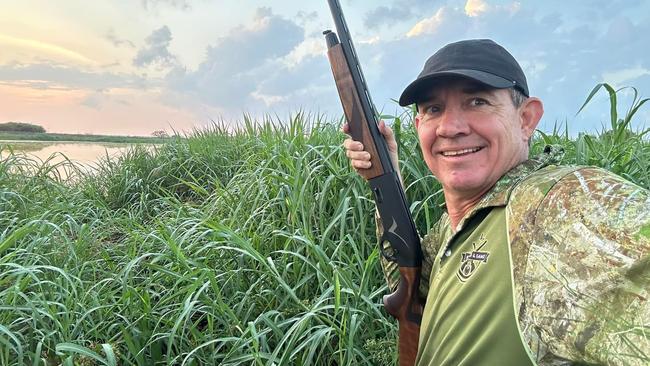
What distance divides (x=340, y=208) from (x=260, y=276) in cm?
67

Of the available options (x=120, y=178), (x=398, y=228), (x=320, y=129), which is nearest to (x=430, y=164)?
(x=398, y=228)

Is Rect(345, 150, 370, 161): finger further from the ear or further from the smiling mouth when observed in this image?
the ear

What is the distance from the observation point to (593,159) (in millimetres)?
3182

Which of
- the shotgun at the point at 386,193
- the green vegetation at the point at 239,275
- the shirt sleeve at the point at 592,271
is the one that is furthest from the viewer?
the green vegetation at the point at 239,275

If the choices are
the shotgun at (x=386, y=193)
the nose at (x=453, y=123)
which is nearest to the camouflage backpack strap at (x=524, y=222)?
the nose at (x=453, y=123)

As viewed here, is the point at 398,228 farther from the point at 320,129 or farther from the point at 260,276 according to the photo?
the point at 320,129

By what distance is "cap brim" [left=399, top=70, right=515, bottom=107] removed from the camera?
1.50 m

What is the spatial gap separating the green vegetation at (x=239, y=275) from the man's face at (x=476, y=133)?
94 centimetres

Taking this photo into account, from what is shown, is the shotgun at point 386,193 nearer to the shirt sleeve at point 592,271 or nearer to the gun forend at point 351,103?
the gun forend at point 351,103

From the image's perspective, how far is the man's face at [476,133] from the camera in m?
1.58

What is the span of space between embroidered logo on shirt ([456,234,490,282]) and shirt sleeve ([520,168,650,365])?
187 millimetres

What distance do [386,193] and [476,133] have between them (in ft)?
2.02

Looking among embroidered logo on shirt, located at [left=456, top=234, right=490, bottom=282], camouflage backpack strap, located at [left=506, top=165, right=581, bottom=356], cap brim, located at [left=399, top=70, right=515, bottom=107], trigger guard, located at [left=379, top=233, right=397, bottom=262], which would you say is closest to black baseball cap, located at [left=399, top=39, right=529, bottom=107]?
cap brim, located at [left=399, top=70, right=515, bottom=107]

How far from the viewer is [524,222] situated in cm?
128
